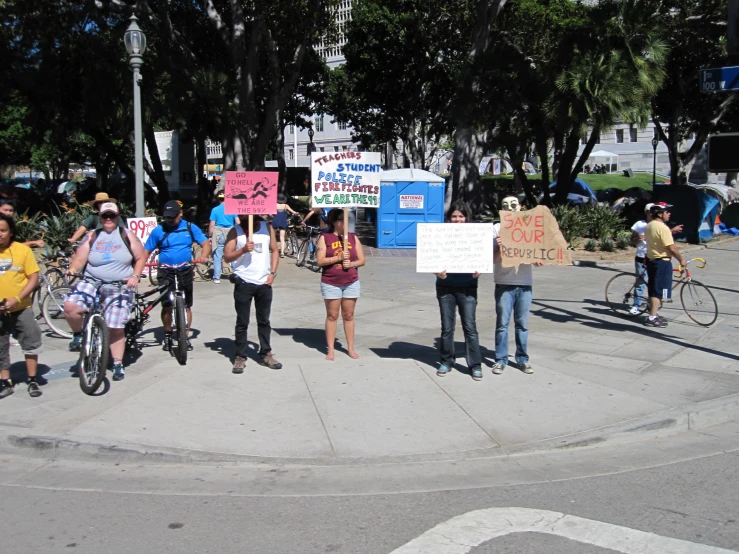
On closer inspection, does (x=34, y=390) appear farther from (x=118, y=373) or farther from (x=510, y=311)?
(x=510, y=311)

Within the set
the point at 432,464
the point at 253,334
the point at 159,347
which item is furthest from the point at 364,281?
the point at 432,464

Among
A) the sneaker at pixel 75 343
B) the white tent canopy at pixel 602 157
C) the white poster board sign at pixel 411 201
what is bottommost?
the sneaker at pixel 75 343

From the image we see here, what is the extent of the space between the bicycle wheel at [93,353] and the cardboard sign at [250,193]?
189cm

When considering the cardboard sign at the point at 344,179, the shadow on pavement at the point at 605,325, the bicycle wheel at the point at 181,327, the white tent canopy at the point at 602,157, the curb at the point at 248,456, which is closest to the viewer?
the curb at the point at 248,456

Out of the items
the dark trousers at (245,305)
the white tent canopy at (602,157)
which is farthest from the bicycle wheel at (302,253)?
the white tent canopy at (602,157)

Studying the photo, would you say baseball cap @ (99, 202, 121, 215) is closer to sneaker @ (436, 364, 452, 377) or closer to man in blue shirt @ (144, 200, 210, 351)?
man in blue shirt @ (144, 200, 210, 351)

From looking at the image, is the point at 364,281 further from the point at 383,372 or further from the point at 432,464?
the point at 432,464

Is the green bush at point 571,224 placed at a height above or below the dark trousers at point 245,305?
above

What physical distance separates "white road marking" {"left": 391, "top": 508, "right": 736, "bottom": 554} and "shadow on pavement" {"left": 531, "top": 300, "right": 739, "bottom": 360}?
5.28 m

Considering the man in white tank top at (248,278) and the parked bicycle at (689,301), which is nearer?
the man in white tank top at (248,278)

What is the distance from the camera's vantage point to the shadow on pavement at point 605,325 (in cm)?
933

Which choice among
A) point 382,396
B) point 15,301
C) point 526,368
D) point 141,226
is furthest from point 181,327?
point 141,226

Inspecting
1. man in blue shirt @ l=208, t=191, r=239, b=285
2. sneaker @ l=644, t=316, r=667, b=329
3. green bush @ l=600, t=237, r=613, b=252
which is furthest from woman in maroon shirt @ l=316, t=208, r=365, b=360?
green bush @ l=600, t=237, r=613, b=252

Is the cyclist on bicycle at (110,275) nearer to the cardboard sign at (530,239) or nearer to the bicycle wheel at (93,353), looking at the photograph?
the bicycle wheel at (93,353)
